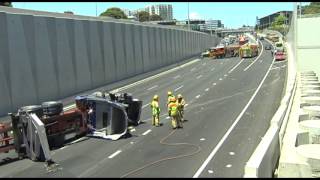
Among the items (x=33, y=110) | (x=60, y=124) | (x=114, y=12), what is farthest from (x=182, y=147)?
(x=114, y=12)

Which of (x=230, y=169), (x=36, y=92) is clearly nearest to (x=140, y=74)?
(x=36, y=92)

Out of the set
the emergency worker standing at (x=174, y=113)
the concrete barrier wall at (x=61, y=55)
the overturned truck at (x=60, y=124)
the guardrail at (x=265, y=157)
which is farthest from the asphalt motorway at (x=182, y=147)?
the concrete barrier wall at (x=61, y=55)

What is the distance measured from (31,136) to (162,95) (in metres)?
22.1

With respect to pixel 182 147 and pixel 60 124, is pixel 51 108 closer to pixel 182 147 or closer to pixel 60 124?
pixel 60 124

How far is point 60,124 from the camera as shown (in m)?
20.7

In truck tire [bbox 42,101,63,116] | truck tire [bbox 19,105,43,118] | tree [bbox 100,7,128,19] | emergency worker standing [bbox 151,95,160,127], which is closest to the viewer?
truck tire [bbox 19,105,43,118]

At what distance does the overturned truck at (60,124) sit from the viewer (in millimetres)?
18297

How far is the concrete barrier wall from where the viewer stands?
32.0 m

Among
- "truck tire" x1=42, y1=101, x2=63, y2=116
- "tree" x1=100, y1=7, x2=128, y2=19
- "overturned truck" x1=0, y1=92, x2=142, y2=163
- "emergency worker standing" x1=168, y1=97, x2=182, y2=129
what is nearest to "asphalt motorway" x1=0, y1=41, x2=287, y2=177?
"emergency worker standing" x1=168, y1=97, x2=182, y2=129

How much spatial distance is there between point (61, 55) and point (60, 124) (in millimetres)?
19275

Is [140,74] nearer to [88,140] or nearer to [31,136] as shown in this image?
[88,140]

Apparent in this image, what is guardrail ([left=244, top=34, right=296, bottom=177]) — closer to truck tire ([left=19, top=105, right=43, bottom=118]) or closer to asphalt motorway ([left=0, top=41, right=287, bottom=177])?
asphalt motorway ([left=0, top=41, right=287, bottom=177])

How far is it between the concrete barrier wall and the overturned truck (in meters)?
9.29

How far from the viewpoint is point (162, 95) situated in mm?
39969
